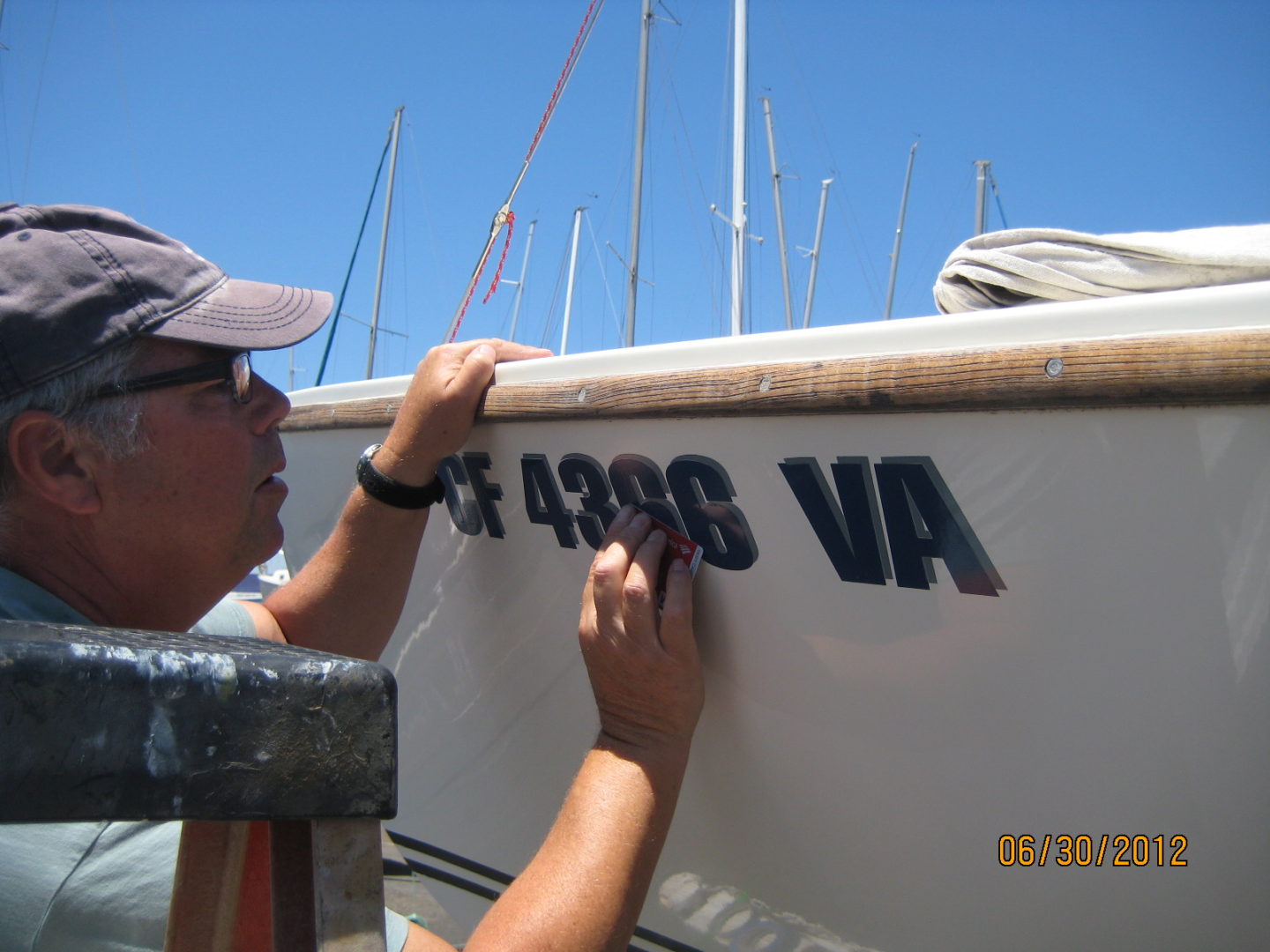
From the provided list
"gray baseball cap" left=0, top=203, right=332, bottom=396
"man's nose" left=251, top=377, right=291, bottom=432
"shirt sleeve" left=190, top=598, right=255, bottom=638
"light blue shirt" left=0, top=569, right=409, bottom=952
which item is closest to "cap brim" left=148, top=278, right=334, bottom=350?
"gray baseball cap" left=0, top=203, right=332, bottom=396

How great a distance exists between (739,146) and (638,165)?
1.93 m

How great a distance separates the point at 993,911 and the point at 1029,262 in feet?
3.23

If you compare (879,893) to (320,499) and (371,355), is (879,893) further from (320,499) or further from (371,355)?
(371,355)

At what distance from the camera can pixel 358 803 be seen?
574 mm

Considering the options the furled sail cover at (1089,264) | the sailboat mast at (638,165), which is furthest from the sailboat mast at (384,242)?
the furled sail cover at (1089,264)

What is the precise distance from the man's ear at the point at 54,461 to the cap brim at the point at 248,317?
6.9 inches

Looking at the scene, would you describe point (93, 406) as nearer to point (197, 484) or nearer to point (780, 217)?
point (197, 484)

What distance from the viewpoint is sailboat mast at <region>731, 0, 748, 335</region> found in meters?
7.80

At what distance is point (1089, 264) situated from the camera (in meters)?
1.32

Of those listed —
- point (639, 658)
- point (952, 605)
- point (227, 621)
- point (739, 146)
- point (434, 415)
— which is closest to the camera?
point (952, 605)

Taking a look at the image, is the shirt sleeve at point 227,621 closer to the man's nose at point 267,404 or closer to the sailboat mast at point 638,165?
the man's nose at point 267,404

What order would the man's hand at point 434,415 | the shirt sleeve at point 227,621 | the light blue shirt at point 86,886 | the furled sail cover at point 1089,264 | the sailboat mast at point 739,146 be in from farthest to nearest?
the sailboat mast at point 739,146, the man's hand at point 434,415, the shirt sleeve at point 227,621, the furled sail cover at point 1089,264, the light blue shirt at point 86,886

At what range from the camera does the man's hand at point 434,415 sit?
1.79 metres

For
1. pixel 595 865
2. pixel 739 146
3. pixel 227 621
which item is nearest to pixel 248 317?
pixel 227 621
